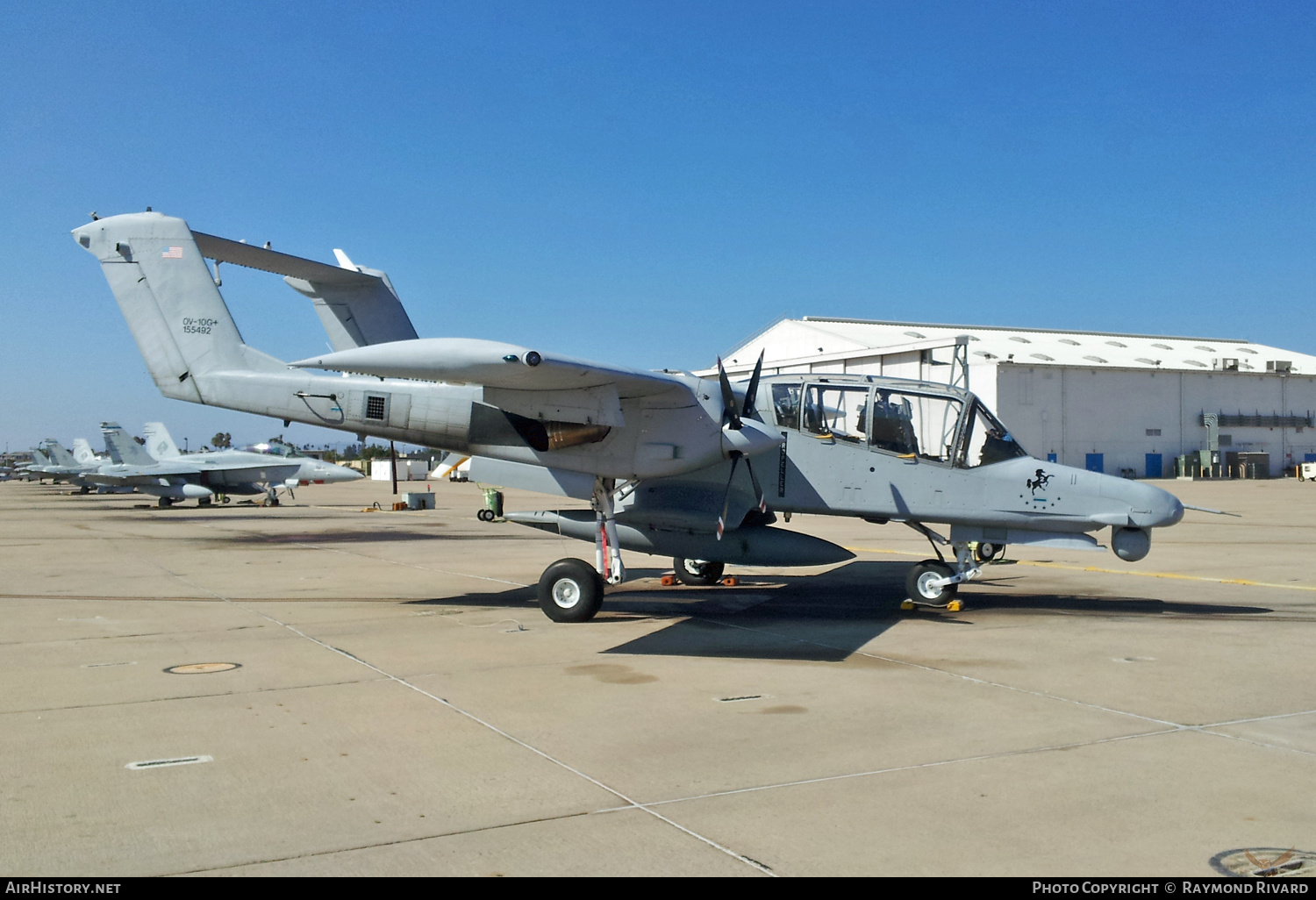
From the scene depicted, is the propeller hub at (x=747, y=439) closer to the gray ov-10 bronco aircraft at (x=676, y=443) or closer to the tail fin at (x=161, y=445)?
the gray ov-10 bronco aircraft at (x=676, y=443)

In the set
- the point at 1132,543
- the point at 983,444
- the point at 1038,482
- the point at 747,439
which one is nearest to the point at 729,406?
the point at 747,439

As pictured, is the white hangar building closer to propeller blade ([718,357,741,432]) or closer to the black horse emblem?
the black horse emblem

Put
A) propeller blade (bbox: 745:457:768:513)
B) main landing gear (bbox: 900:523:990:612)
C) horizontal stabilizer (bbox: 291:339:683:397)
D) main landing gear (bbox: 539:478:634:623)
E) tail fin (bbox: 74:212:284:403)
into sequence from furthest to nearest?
tail fin (bbox: 74:212:284:403) < propeller blade (bbox: 745:457:768:513) < main landing gear (bbox: 900:523:990:612) < main landing gear (bbox: 539:478:634:623) < horizontal stabilizer (bbox: 291:339:683:397)

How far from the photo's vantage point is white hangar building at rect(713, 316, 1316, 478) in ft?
182

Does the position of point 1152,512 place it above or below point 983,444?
below

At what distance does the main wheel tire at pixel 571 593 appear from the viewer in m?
11.7

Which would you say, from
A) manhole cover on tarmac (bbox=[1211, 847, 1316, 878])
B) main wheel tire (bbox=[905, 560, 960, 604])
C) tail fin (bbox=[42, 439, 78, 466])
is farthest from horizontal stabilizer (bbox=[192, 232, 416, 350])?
tail fin (bbox=[42, 439, 78, 466])

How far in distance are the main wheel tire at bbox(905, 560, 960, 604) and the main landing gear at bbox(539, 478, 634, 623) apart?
3.98 metres

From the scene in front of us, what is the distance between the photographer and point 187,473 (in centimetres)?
4428

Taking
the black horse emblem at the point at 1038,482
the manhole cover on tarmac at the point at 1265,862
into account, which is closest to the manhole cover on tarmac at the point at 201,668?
the manhole cover on tarmac at the point at 1265,862

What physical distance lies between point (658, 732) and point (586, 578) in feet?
16.9

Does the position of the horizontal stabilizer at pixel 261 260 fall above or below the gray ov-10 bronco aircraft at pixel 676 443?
above

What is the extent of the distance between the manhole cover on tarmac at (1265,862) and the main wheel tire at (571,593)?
8.09 meters

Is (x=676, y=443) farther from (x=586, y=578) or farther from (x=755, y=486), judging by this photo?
(x=586, y=578)
